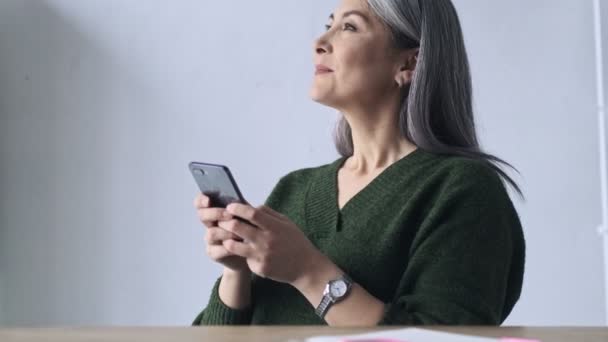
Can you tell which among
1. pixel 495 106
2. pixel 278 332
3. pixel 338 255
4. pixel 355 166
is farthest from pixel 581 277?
pixel 278 332

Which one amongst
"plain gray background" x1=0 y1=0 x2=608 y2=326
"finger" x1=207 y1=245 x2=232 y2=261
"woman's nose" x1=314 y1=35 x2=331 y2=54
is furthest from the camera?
"plain gray background" x1=0 y1=0 x2=608 y2=326

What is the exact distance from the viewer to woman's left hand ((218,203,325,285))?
1.04 m

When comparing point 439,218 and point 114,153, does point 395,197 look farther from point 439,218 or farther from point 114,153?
point 114,153

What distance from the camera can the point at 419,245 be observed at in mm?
1131

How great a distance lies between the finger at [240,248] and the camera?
107 cm

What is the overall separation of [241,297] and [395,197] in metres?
0.30

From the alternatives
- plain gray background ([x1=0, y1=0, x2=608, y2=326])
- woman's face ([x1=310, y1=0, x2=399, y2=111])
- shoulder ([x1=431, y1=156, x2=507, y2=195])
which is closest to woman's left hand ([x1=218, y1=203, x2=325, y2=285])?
shoulder ([x1=431, y1=156, x2=507, y2=195])

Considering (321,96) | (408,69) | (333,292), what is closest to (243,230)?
(333,292)

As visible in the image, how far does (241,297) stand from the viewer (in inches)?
49.4

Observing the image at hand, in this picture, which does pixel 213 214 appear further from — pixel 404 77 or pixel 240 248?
pixel 404 77

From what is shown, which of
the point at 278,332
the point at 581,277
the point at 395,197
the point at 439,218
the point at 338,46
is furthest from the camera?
the point at 581,277

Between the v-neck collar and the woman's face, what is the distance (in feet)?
0.43

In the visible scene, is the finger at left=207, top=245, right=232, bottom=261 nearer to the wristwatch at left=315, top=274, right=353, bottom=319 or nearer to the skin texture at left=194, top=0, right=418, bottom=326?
the skin texture at left=194, top=0, right=418, bottom=326

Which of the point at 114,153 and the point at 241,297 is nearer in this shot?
the point at 241,297
